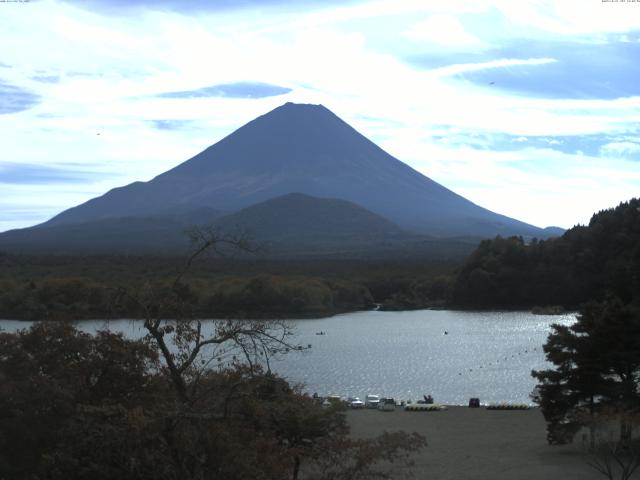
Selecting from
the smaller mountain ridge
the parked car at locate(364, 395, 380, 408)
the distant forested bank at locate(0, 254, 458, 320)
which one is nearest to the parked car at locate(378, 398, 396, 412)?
the parked car at locate(364, 395, 380, 408)

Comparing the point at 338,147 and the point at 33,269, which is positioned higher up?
the point at 338,147

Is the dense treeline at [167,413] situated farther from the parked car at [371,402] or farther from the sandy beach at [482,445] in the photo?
the parked car at [371,402]

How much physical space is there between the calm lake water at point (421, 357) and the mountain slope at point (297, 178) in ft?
337

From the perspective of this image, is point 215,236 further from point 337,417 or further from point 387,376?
point 387,376

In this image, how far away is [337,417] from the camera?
14.0 metres

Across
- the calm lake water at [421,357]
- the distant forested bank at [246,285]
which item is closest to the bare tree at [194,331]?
the calm lake water at [421,357]

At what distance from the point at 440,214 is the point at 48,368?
485ft

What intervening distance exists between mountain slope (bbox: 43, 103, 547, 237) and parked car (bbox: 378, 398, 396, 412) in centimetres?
12438

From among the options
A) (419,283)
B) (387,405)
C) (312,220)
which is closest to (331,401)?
(387,405)

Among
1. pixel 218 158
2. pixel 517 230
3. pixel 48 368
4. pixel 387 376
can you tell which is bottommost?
pixel 387 376

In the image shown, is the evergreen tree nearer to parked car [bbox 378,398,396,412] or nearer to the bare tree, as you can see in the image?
parked car [bbox 378,398,396,412]

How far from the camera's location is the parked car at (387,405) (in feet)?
71.9

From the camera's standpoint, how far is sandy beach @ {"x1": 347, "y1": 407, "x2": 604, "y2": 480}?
14.7m

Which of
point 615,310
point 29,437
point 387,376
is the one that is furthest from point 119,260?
point 29,437
